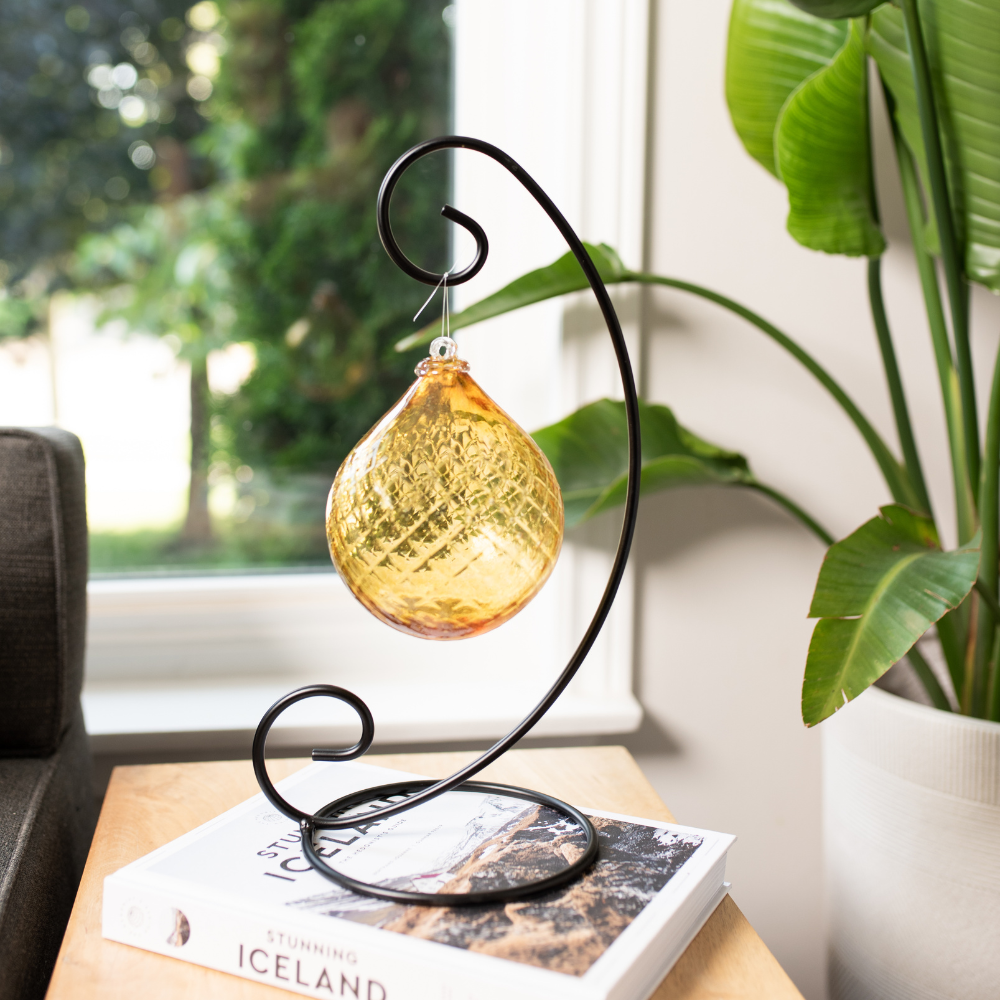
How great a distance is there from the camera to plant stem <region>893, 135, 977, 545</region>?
A: 894 millimetres

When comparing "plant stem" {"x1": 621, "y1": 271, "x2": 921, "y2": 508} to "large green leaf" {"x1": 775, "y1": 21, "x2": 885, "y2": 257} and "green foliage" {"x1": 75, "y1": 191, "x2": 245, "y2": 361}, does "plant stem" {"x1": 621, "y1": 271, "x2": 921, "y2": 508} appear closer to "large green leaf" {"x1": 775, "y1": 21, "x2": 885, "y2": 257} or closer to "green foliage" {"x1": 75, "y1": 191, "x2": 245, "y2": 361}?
"large green leaf" {"x1": 775, "y1": 21, "x2": 885, "y2": 257}

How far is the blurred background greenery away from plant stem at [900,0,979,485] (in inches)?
25.0

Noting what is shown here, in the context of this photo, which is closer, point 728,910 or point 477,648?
point 728,910

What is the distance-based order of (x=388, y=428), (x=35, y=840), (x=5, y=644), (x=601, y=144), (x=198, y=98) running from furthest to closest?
(x=198, y=98) < (x=601, y=144) < (x=5, y=644) < (x=35, y=840) < (x=388, y=428)

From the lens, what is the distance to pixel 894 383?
937 mm

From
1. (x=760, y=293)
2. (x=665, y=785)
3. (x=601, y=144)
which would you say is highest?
(x=601, y=144)

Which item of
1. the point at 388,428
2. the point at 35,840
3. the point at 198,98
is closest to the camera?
the point at 388,428

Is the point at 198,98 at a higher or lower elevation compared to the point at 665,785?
higher

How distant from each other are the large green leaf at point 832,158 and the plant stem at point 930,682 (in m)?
0.41

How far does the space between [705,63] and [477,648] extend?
0.77 meters

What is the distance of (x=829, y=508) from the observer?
1126 mm

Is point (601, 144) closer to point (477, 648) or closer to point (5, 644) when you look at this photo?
point (477, 648)

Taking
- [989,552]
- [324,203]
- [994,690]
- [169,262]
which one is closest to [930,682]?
[994,690]

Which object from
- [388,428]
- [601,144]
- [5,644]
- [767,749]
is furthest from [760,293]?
[5,644]
